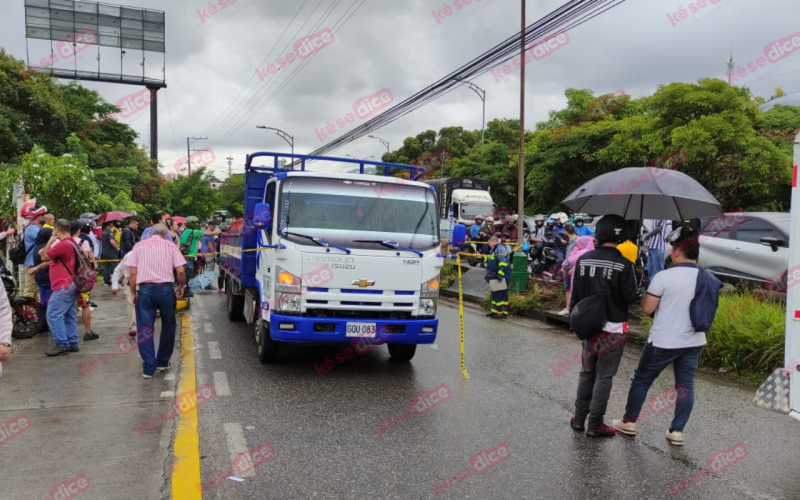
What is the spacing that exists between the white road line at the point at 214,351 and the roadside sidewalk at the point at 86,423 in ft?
1.38

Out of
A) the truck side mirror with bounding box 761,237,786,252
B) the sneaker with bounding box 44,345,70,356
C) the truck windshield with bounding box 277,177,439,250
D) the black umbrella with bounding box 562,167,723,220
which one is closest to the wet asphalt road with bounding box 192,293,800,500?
the truck windshield with bounding box 277,177,439,250

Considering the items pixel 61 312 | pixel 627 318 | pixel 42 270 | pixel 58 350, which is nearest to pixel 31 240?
pixel 42 270

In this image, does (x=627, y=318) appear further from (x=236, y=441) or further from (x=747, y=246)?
(x=747, y=246)

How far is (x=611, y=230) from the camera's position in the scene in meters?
5.04

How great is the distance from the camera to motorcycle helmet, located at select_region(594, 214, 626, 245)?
504 cm

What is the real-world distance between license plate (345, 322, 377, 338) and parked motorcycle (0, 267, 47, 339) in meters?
5.13

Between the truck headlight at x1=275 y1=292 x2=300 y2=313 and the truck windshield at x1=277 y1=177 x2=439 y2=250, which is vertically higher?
the truck windshield at x1=277 y1=177 x2=439 y2=250

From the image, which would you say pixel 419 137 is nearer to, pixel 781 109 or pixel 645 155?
pixel 781 109

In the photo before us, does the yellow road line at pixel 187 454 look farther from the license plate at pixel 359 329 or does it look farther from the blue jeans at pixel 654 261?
the blue jeans at pixel 654 261

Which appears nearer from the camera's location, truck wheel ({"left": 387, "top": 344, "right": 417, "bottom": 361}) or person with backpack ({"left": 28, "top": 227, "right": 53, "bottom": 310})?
truck wheel ({"left": 387, "top": 344, "right": 417, "bottom": 361})

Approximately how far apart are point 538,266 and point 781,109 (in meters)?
28.5

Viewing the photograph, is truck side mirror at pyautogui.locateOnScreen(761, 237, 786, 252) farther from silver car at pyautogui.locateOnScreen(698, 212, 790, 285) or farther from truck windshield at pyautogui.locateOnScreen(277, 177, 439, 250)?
truck windshield at pyautogui.locateOnScreen(277, 177, 439, 250)

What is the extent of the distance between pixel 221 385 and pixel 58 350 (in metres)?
2.74

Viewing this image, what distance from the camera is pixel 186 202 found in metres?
49.8
